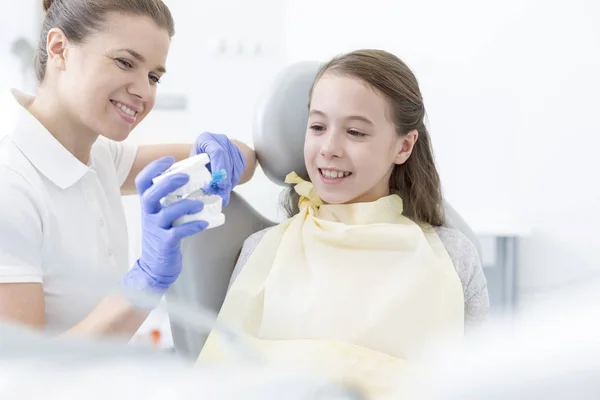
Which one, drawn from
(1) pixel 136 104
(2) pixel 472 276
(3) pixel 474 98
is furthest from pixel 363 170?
(3) pixel 474 98

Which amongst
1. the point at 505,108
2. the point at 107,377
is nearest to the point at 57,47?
the point at 107,377

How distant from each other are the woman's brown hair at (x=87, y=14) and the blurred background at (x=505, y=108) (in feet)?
2.82

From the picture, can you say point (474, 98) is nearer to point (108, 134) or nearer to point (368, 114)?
point (368, 114)

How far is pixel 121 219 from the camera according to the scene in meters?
1.20

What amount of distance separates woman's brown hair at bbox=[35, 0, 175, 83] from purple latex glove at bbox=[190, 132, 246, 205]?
198mm

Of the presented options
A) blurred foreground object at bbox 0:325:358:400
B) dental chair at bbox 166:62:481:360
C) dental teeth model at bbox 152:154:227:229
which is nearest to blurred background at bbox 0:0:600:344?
dental chair at bbox 166:62:481:360

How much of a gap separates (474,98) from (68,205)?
5.19ft

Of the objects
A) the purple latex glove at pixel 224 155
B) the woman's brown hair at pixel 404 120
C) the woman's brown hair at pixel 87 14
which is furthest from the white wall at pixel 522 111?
the woman's brown hair at pixel 87 14

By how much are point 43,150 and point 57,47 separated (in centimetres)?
17

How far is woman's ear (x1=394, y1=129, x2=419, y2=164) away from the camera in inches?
44.8

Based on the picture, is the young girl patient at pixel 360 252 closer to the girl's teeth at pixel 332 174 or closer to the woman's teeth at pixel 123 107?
the girl's teeth at pixel 332 174

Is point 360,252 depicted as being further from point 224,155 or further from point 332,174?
point 224,155

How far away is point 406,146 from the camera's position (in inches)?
45.3

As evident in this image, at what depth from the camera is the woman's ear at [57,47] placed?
104 centimetres
